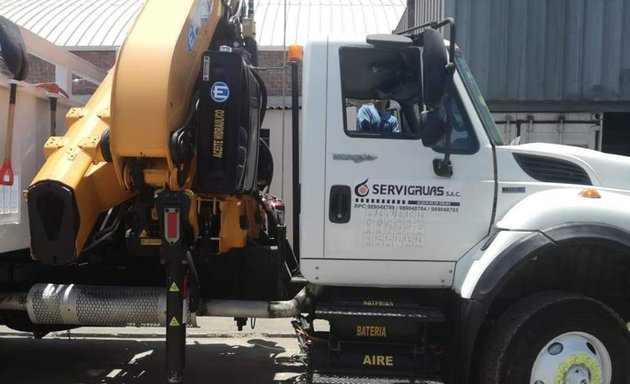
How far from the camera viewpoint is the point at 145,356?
5.39 metres

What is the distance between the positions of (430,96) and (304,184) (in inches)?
37.6

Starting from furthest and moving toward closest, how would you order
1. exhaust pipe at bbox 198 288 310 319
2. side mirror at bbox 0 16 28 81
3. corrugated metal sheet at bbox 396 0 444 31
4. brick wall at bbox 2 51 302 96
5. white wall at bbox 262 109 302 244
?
1. corrugated metal sheet at bbox 396 0 444 31
2. brick wall at bbox 2 51 302 96
3. white wall at bbox 262 109 302 244
4. exhaust pipe at bbox 198 288 310 319
5. side mirror at bbox 0 16 28 81

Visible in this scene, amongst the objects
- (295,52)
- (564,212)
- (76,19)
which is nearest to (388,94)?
(295,52)

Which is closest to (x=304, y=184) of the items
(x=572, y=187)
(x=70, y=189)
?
(x=70, y=189)

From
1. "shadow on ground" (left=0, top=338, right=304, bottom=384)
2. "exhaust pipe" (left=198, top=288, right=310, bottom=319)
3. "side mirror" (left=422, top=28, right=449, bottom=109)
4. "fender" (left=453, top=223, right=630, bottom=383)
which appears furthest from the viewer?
"shadow on ground" (left=0, top=338, right=304, bottom=384)

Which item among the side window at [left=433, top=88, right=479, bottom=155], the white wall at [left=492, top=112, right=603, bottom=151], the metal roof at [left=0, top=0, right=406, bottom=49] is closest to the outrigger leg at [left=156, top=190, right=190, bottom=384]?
the side window at [left=433, top=88, right=479, bottom=155]

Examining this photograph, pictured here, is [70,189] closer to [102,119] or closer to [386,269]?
[102,119]

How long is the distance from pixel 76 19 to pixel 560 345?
14.6 metres

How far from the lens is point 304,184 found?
11.6 ft

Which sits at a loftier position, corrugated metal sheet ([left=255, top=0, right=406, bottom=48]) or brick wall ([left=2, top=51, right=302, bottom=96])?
corrugated metal sheet ([left=255, top=0, right=406, bottom=48])

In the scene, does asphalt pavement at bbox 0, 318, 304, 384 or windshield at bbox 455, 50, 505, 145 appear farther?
asphalt pavement at bbox 0, 318, 304, 384

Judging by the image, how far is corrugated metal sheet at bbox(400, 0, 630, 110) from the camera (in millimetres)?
8094

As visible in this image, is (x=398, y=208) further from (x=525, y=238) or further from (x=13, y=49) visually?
(x=13, y=49)

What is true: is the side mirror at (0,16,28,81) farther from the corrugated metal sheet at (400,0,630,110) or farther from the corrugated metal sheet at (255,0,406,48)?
the corrugated metal sheet at (255,0,406,48)
